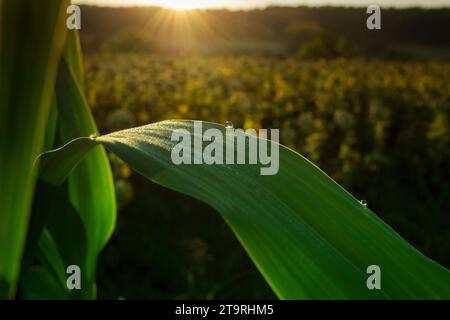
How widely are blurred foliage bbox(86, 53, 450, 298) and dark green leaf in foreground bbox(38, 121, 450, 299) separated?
3.95ft

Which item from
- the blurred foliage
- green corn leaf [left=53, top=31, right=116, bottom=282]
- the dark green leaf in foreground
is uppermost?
the blurred foliage

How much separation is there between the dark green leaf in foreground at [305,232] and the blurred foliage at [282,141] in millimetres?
1204

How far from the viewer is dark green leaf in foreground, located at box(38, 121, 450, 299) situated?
415 millimetres

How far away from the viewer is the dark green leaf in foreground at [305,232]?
1.36 feet

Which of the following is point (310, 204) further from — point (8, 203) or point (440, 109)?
point (440, 109)

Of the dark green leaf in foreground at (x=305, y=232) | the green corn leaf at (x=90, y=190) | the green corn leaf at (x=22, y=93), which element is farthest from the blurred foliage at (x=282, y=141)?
the dark green leaf in foreground at (x=305, y=232)

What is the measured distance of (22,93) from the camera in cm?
61

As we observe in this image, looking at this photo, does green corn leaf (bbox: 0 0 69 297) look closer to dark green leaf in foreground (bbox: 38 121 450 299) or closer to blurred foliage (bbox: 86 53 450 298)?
dark green leaf in foreground (bbox: 38 121 450 299)

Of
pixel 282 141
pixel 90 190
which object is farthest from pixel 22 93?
pixel 282 141

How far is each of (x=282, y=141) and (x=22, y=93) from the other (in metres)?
1.89

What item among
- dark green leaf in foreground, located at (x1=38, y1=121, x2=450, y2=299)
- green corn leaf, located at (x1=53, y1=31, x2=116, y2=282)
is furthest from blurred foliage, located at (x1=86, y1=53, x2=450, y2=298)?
dark green leaf in foreground, located at (x1=38, y1=121, x2=450, y2=299)

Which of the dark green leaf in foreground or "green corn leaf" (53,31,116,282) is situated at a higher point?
"green corn leaf" (53,31,116,282)
